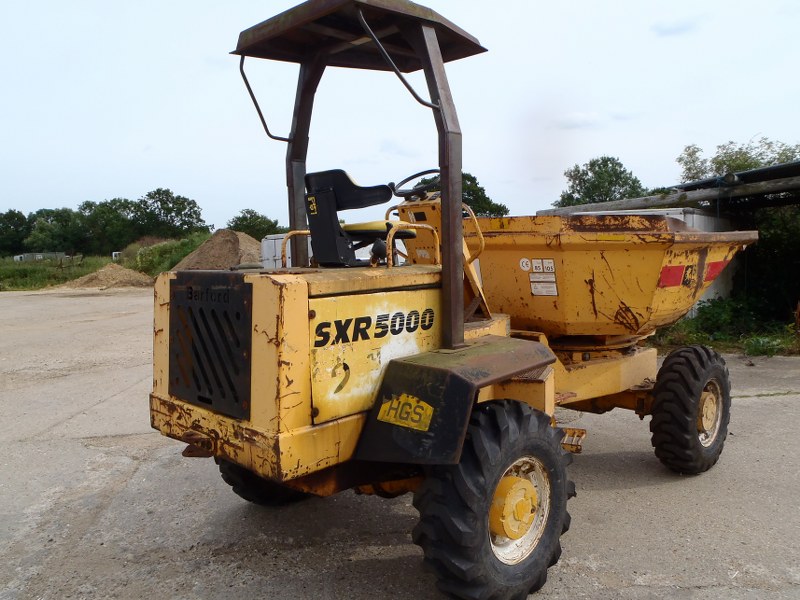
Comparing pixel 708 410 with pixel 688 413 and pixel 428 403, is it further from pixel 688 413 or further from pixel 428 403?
pixel 428 403

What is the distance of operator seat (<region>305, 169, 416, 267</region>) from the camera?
314 cm

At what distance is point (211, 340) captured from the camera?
9.75ft

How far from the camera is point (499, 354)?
2996mm

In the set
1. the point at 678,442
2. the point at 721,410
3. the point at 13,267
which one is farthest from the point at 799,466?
the point at 13,267

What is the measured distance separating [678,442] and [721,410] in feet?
1.87

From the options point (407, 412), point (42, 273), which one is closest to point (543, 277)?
point (407, 412)

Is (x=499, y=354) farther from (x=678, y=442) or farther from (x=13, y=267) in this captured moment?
(x=13, y=267)

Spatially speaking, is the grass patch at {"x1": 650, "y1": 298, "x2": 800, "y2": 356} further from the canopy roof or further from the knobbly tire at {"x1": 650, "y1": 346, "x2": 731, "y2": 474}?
the canopy roof

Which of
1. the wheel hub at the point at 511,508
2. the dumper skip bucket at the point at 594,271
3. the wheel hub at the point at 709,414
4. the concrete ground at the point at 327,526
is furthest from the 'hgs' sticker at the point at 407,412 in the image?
the wheel hub at the point at 709,414

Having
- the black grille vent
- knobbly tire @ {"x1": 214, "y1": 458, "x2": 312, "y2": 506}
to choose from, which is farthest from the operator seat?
knobbly tire @ {"x1": 214, "y1": 458, "x2": 312, "y2": 506}

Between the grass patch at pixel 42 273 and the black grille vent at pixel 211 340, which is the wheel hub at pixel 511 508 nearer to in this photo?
the black grille vent at pixel 211 340

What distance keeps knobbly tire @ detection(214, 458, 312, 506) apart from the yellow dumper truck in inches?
0.5

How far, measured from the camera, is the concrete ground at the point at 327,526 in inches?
126

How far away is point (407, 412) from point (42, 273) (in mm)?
32890
